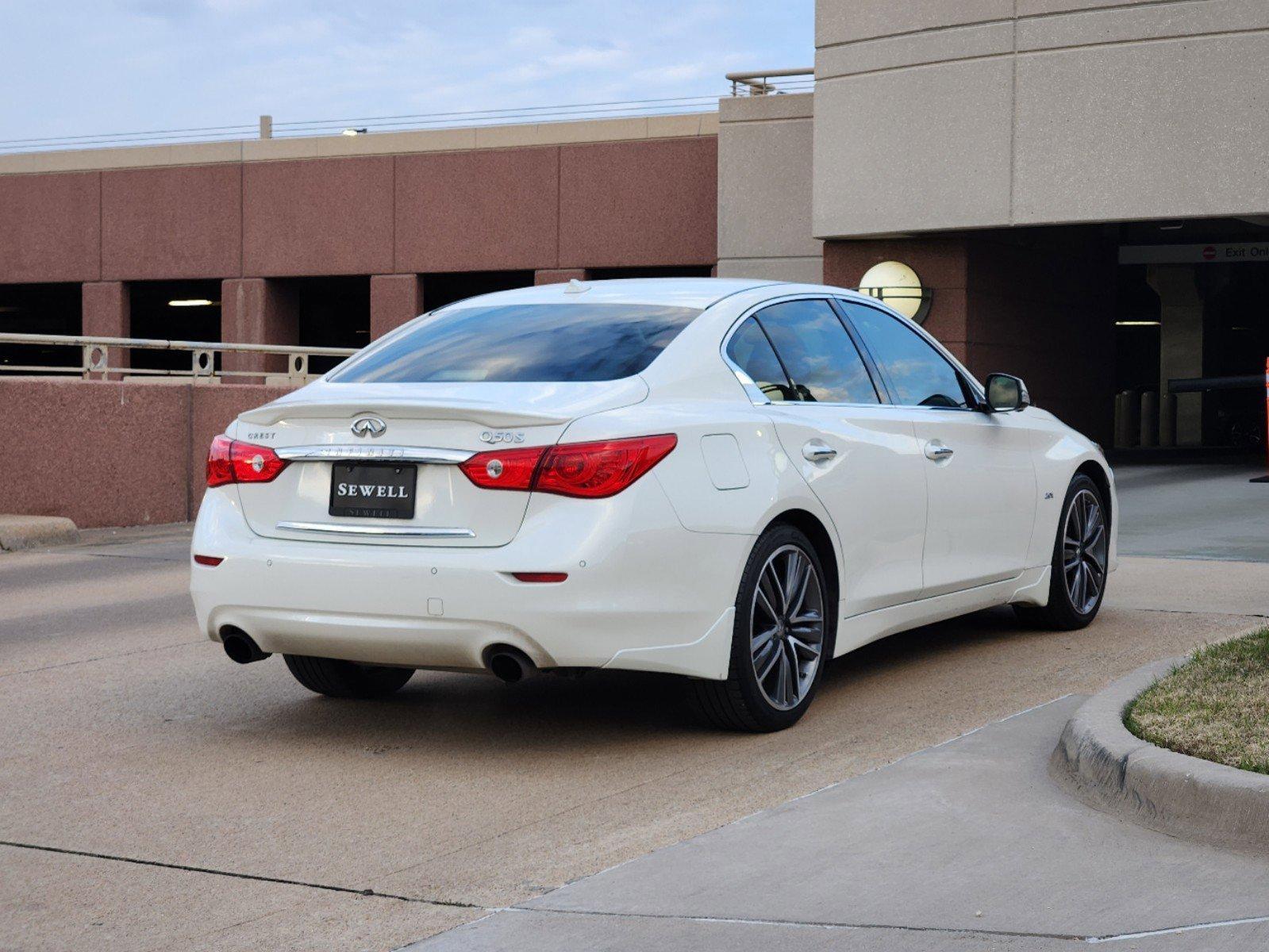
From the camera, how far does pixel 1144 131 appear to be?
20.7 m

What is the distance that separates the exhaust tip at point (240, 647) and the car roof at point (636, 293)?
1.60 m

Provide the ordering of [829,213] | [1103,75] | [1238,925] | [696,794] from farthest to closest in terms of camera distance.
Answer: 1. [829,213]
2. [1103,75]
3. [696,794]
4. [1238,925]

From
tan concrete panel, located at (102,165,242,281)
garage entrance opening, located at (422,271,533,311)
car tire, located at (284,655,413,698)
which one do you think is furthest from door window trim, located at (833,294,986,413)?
tan concrete panel, located at (102,165,242,281)

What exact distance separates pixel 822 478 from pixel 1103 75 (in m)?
16.4

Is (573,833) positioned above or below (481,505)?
below

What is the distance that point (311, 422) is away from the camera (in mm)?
5672

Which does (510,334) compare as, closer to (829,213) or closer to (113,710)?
(113,710)

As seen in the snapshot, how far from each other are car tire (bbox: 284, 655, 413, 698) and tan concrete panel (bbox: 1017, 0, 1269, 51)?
16783 mm

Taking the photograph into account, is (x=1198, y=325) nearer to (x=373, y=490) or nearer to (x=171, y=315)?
(x=171, y=315)

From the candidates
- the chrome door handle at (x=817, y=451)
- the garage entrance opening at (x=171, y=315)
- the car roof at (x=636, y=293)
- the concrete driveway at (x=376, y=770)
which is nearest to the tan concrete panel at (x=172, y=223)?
the garage entrance opening at (x=171, y=315)

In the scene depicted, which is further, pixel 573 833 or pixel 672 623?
pixel 672 623

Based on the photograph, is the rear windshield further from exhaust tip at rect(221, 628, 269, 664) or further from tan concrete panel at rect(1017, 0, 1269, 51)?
tan concrete panel at rect(1017, 0, 1269, 51)

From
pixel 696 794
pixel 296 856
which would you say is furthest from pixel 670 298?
pixel 296 856

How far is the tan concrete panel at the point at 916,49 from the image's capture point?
2158cm
